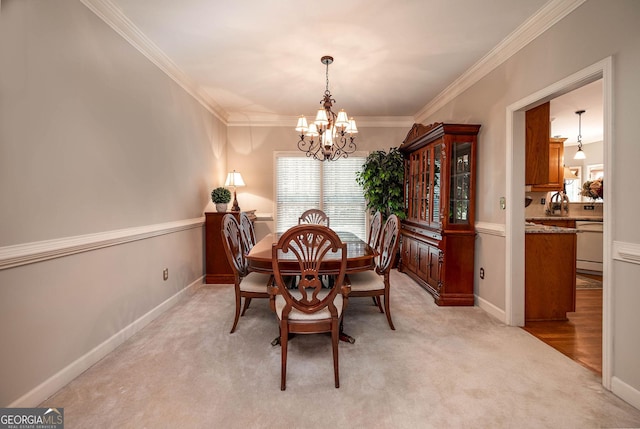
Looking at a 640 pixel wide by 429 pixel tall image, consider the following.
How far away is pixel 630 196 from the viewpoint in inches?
69.6

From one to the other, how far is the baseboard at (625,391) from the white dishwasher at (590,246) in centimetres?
382

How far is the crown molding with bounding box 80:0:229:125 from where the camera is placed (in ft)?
7.35

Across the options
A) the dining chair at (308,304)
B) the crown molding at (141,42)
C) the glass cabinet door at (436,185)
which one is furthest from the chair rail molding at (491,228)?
the crown molding at (141,42)

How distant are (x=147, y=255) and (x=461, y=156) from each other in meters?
3.57

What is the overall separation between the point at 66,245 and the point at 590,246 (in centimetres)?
668

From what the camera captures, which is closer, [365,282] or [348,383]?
[348,383]

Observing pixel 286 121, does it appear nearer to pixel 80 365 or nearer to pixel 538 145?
pixel 538 145

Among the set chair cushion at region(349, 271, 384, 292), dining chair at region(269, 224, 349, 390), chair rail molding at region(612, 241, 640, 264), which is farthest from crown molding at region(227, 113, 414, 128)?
chair rail molding at region(612, 241, 640, 264)

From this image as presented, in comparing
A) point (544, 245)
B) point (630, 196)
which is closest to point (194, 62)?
point (630, 196)

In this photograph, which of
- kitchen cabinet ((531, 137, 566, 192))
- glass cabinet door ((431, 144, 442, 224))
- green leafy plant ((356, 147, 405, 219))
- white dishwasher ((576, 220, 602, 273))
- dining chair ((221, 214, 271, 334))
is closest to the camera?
dining chair ((221, 214, 271, 334))

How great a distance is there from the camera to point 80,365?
6.66ft

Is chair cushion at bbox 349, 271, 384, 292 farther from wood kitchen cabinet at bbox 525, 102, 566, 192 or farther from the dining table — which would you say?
wood kitchen cabinet at bbox 525, 102, 566, 192

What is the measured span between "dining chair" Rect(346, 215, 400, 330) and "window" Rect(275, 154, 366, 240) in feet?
8.46

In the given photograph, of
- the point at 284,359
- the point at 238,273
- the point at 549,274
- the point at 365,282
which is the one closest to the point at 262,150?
the point at 238,273
